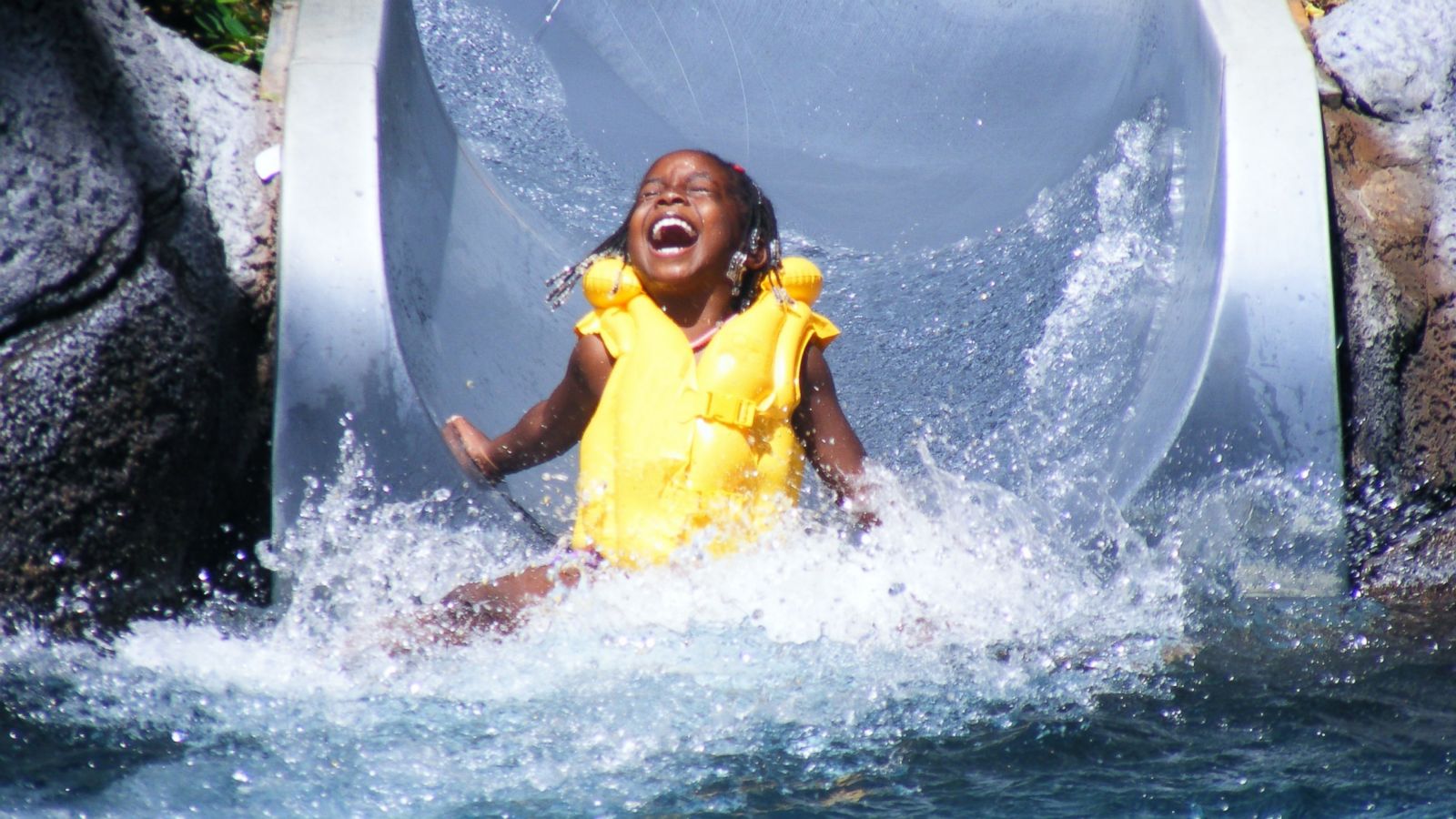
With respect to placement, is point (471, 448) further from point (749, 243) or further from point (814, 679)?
point (814, 679)

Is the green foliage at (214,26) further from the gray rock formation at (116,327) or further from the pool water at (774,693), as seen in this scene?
the pool water at (774,693)

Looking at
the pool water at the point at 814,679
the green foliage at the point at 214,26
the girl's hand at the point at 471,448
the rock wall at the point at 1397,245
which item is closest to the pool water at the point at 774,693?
the pool water at the point at 814,679

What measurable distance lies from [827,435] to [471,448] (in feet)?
2.36

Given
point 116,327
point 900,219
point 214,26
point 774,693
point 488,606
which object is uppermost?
point 214,26

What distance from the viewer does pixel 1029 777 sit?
1.92m

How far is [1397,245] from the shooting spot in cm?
296

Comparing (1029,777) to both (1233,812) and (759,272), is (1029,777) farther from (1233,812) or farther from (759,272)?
(759,272)

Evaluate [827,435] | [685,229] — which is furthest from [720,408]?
[685,229]

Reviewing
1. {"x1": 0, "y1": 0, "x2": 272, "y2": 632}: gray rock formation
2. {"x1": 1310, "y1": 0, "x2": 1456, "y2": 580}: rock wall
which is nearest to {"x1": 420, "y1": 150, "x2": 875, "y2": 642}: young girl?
{"x1": 0, "y1": 0, "x2": 272, "y2": 632}: gray rock formation

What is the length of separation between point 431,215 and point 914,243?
153 cm

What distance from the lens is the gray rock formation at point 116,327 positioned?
7.74 ft

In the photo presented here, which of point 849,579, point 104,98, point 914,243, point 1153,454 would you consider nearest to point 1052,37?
point 914,243

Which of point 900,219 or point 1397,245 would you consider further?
point 900,219

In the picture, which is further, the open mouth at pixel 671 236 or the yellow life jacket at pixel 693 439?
the open mouth at pixel 671 236
